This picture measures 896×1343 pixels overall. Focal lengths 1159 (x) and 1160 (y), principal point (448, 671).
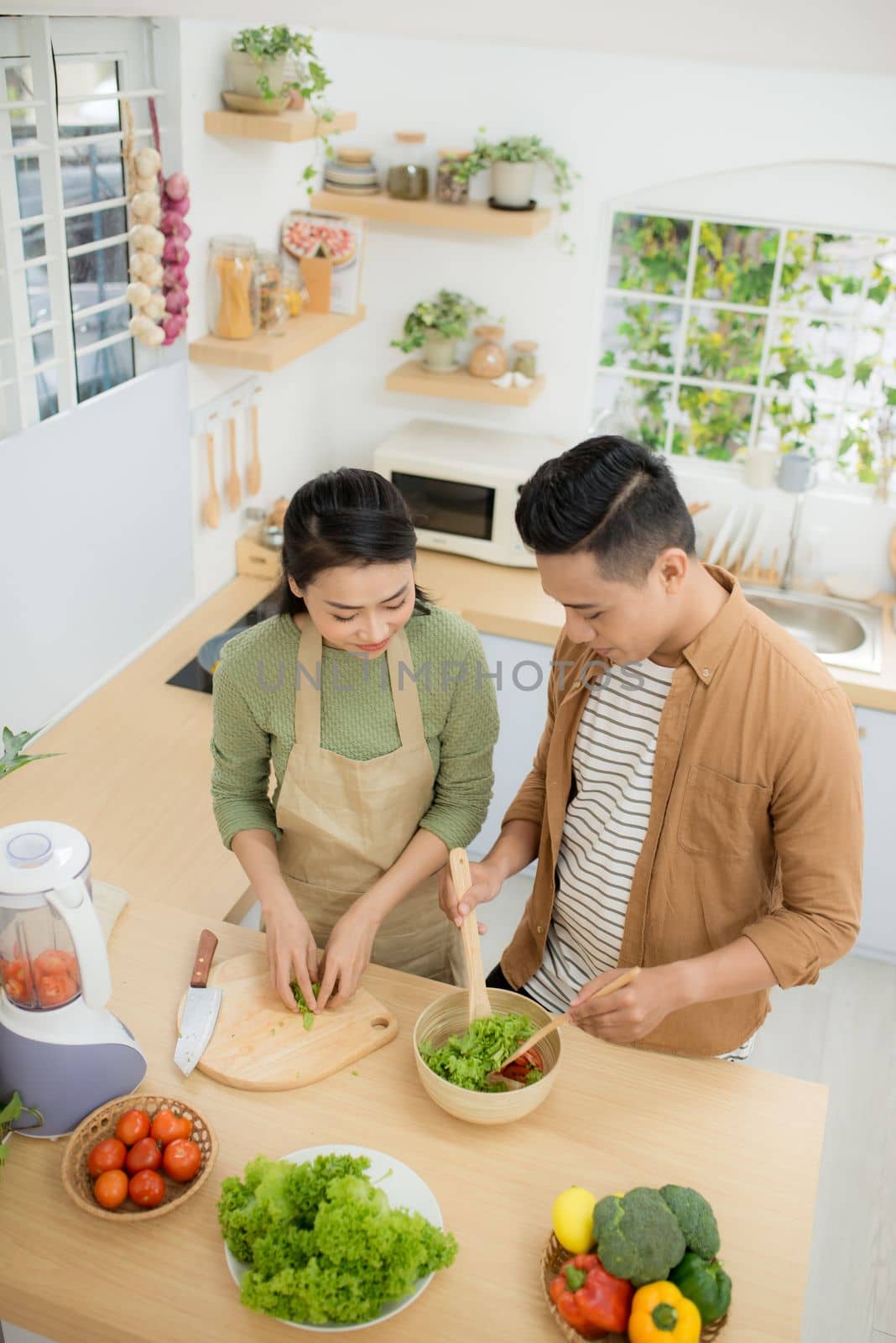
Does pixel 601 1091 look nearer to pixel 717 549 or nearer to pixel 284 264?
pixel 717 549

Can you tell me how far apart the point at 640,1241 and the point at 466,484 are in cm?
240

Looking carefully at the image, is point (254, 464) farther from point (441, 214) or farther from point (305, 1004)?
point (305, 1004)

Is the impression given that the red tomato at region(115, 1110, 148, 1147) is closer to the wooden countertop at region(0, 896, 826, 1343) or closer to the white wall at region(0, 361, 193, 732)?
the wooden countertop at region(0, 896, 826, 1343)

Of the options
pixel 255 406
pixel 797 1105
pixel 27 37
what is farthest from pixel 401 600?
pixel 255 406

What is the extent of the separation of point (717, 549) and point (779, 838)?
2044 mm

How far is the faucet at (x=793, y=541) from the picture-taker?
3.26 meters

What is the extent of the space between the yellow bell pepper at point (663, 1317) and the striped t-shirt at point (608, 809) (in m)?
0.52

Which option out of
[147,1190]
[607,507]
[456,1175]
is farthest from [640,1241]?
[607,507]

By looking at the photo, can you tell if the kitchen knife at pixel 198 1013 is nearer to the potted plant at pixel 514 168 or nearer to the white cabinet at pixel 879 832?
the white cabinet at pixel 879 832

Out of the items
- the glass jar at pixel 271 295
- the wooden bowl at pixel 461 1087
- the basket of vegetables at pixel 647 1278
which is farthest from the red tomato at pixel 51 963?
the glass jar at pixel 271 295

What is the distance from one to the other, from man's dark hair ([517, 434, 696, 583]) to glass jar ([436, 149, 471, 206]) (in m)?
2.09

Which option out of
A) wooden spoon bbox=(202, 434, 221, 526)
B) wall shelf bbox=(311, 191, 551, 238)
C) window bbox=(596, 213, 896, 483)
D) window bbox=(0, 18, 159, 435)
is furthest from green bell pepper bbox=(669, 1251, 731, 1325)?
window bbox=(596, 213, 896, 483)

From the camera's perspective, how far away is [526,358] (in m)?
3.33

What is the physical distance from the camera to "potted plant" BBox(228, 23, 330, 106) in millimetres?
2572
